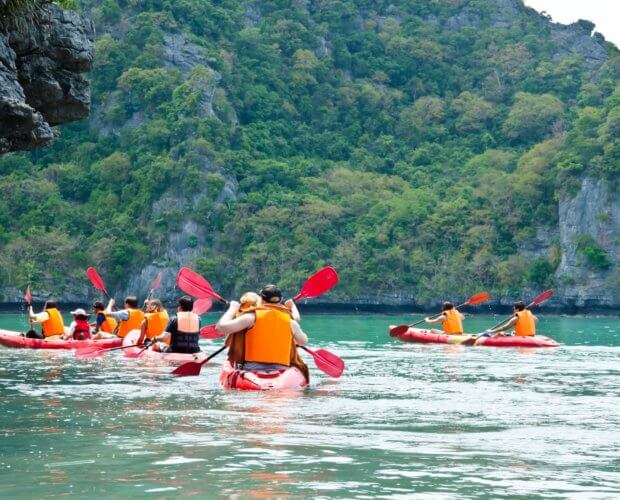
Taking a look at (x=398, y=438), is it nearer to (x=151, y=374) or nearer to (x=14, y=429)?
(x=14, y=429)

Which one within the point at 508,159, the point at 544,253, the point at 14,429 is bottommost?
the point at 14,429

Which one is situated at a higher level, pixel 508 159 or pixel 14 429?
pixel 508 159

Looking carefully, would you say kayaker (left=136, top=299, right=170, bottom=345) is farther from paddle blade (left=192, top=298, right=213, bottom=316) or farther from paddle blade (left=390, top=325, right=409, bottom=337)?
paddle blade (left=390, top=325, right=409, bottom=337)

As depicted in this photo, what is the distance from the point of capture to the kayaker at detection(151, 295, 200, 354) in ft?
54.2

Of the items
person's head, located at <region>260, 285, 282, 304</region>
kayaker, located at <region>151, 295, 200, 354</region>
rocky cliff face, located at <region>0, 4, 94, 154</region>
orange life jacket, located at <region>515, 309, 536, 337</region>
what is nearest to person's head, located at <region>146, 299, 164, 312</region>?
kayaker, located at <region>151, 295, 200, 354</region>

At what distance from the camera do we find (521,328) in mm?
23422

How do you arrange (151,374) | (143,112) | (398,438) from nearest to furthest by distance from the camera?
(398,438) → (151,374) → (143,112)

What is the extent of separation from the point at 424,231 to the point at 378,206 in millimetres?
4516

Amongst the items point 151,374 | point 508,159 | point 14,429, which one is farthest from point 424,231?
point 14,429

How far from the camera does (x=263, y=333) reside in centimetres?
1273

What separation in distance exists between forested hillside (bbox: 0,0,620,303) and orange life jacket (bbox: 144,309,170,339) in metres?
50.5

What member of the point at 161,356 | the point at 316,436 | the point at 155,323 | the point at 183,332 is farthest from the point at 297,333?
the point at 155,323

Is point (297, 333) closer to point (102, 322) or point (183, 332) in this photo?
point (183, 332)

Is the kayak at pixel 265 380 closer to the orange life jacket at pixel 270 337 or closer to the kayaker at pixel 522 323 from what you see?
the orange life jacket at pixel 270 337
